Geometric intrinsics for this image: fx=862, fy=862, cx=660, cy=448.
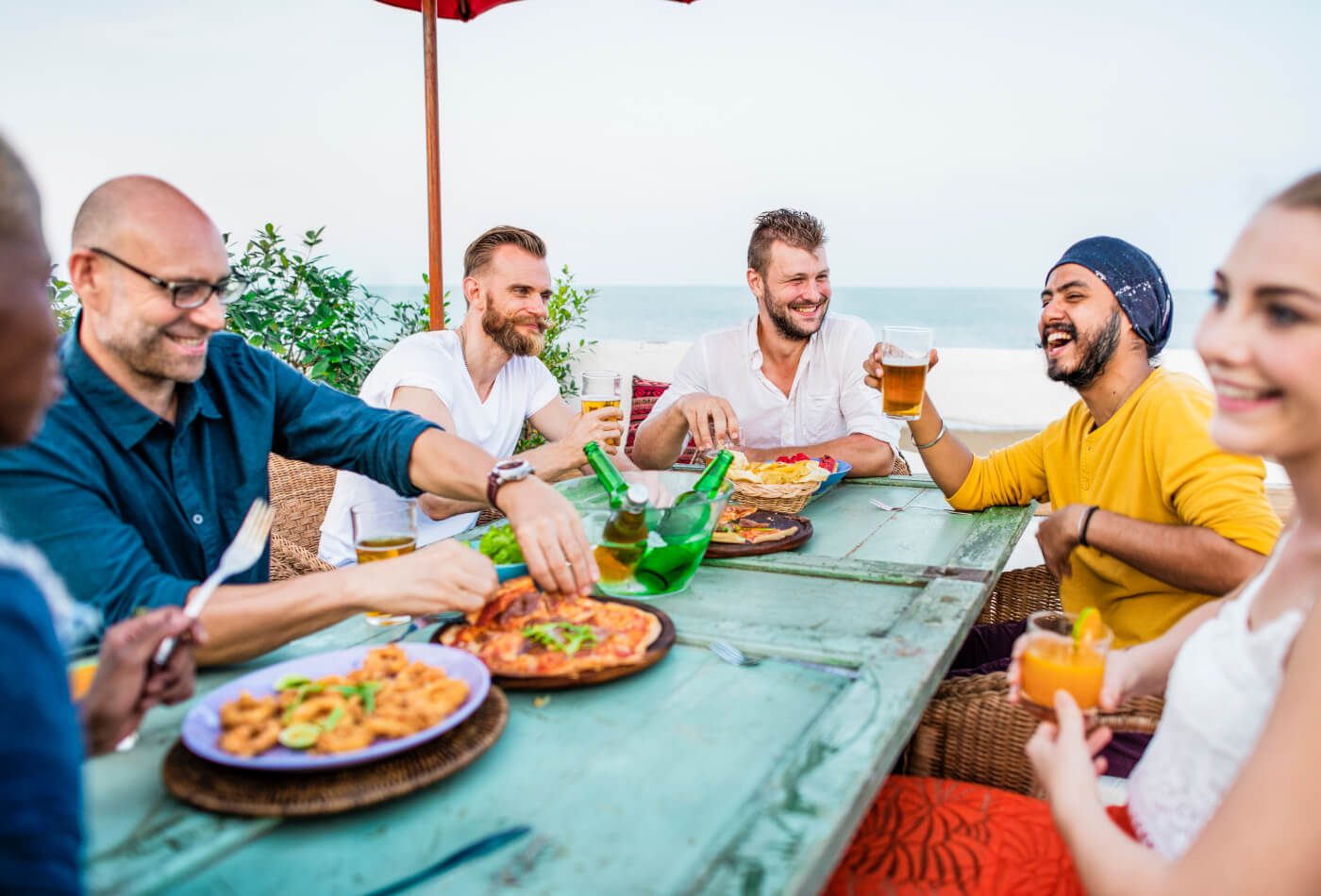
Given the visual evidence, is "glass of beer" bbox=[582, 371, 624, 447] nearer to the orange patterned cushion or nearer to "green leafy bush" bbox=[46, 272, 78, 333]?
the orange patterned cushion

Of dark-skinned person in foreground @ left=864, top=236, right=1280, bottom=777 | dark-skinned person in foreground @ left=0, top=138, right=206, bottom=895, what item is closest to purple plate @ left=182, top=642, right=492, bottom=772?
dark-skinned person in foreground @ left=0, top=138, right=206, bottom=895

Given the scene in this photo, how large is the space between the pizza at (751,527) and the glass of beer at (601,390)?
19.2 inches

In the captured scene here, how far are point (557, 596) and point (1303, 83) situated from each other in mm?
11385

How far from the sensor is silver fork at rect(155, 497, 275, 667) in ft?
3.84

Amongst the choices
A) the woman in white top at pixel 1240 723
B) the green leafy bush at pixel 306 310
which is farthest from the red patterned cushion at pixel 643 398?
the woman in white top at pixel 1240 723

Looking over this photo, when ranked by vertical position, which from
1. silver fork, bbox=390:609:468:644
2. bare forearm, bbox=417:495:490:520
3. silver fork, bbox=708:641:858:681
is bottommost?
bare forearm, bbox=417:495:490:520

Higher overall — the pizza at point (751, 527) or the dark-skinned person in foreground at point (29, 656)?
the dark-skinned person in foreground at point (29, 656)

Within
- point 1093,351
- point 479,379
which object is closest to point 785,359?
point 479,379

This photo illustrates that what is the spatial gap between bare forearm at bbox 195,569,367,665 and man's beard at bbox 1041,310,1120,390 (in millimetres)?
1988

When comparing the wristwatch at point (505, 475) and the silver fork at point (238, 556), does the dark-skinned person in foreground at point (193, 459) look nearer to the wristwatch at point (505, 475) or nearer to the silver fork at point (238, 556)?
the wristwatch at point (505, 475)

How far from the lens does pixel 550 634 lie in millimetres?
1495

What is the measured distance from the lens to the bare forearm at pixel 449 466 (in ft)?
6.79

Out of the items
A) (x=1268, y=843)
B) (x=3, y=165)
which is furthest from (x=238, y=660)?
(x=1268, y=843)

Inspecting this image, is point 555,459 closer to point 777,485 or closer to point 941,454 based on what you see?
point 777,485
